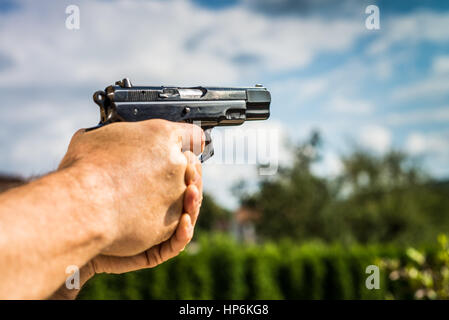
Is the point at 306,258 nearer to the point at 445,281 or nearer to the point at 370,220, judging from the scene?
the point at 445,281

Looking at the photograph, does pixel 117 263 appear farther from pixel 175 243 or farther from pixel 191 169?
pixel 191 169

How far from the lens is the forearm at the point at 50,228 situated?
51.9 inches

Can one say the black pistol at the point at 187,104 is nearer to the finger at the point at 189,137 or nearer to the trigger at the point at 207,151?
the trigger at the point at 207,151

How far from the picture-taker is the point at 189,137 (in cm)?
217

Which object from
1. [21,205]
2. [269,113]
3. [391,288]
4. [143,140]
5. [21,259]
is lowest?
[391,288]

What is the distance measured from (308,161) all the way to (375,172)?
954 cm

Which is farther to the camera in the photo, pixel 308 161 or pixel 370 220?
pixel 370 220

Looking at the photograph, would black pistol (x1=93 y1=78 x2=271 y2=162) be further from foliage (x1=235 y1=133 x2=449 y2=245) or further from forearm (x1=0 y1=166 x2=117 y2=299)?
foliage (x1=235 y1=133 x2=449 y2=245)

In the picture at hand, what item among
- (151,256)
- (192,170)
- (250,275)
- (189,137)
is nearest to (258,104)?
(189,137)

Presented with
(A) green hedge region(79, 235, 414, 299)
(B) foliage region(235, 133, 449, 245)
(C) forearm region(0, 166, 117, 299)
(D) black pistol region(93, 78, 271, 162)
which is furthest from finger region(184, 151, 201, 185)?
(B) foliage region(235, 133, 449, 245)

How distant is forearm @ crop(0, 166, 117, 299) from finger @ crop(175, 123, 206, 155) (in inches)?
22.2

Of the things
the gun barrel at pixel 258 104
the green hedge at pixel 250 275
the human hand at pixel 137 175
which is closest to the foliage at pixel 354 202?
the green hedge at pixel 250 275

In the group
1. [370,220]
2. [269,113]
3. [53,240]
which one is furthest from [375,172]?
[53,240]

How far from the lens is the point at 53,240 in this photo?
1.42 metres
